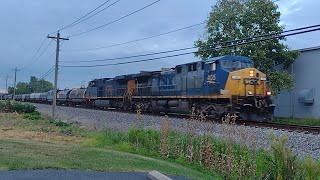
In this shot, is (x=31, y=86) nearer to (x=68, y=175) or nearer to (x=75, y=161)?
(x=75, y=161)

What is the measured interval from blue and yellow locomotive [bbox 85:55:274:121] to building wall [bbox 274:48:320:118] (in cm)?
1402

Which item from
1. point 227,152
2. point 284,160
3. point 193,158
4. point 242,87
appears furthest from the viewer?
point 242,87

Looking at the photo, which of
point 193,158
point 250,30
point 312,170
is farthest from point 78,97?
point 312,170

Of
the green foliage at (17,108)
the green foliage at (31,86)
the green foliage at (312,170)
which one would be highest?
the green foliage at (31,86)

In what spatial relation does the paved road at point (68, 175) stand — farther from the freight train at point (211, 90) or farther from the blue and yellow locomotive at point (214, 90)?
the blue and yellow locomotive at point (214, 90)

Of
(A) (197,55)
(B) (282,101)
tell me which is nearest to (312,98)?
(B) (282,101)

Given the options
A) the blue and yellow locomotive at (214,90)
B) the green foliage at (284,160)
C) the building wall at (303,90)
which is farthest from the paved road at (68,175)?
the building wall at (303,90)

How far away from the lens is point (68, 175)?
7613mm

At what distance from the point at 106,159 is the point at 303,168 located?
4.50 meters

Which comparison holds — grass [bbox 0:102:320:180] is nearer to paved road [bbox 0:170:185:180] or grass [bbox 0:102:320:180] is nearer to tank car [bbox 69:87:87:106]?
paved road [bbox 0:170:185:180]

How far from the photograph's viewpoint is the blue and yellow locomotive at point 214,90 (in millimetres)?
23625

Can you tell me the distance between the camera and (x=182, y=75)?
95.2 ft

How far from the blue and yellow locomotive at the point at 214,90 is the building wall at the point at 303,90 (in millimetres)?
14018

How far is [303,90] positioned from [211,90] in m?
17.6
